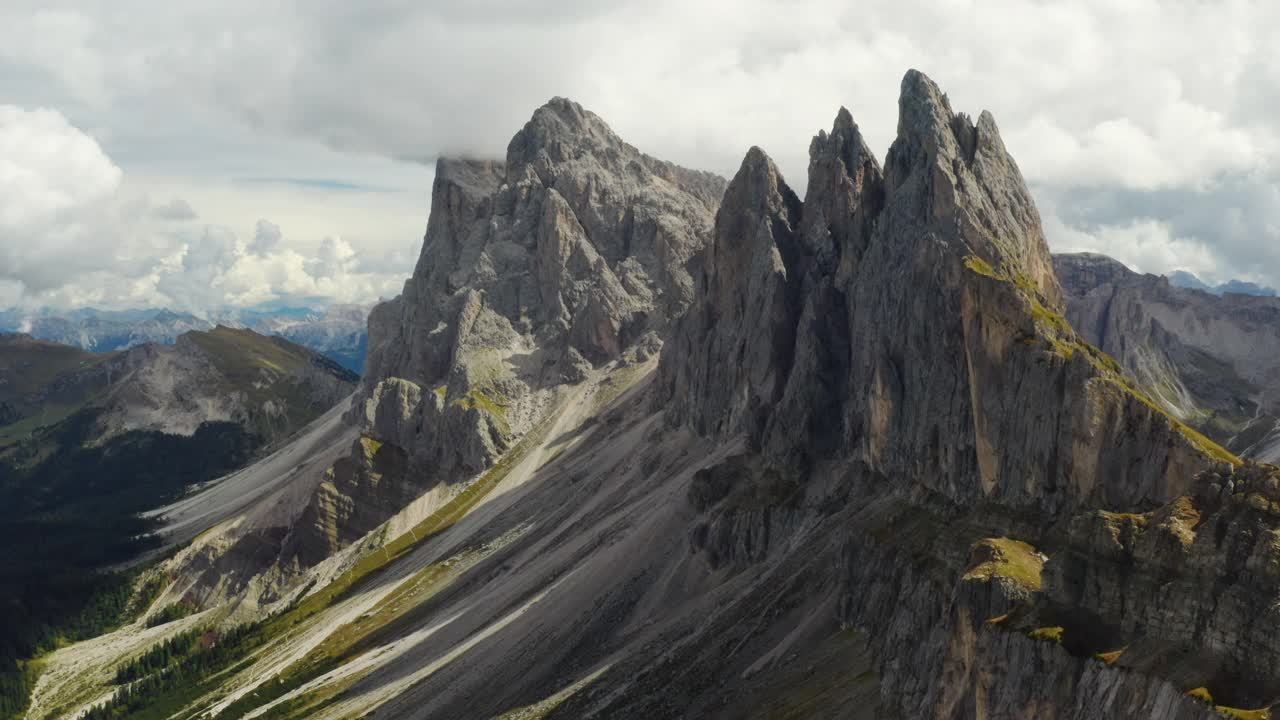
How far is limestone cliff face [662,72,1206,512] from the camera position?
83.2 meters

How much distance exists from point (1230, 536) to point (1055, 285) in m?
68.7

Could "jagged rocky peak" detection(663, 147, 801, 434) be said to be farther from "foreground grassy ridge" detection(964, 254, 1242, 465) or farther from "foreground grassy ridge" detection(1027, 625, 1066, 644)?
"foreground grassy ridge" detection(1027, 625, 1066, 644)

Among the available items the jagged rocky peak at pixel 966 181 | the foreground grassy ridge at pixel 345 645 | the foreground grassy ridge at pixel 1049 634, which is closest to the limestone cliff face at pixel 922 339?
the jagged rocky peak at pixel 966 181

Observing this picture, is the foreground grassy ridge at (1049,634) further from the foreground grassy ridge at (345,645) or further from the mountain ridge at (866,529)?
the foreground grassy ridge at (345,645)

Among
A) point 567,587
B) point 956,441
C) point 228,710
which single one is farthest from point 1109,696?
point 228,710

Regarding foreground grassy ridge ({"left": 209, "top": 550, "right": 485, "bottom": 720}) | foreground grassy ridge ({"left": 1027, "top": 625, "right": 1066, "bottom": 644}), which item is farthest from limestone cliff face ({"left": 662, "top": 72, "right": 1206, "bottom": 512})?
foreground grassy ridge ({"left": 209, "top": 550, "right": 485, "bottom": 720})

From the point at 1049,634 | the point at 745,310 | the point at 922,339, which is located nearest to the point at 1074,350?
the point at 922,339

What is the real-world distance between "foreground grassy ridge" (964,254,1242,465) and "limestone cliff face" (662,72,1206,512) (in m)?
0.28

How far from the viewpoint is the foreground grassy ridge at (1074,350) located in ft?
253

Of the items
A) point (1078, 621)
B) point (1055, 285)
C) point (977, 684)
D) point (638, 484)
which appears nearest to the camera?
point (1078, 621)

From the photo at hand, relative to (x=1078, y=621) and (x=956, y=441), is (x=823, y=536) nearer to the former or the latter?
(x=956, y=441)

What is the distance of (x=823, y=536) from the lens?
116 metres

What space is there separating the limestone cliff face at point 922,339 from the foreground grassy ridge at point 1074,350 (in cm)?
28

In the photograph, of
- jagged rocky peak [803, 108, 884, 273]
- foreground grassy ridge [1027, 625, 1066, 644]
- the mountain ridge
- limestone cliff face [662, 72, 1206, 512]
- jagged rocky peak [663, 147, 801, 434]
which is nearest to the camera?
the mountain ridge
